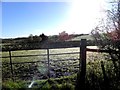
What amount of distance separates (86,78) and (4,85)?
190 cm

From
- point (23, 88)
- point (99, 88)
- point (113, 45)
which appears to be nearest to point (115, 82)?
point (99, 88)

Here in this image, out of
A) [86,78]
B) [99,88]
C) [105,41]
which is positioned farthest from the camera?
[105,41]

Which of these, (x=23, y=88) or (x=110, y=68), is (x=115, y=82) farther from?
(x=23, y=88)

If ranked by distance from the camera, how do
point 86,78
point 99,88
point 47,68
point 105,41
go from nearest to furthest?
point 99,88
point 86,78
point 105,41
point 47,68

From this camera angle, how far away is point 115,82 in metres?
5.89

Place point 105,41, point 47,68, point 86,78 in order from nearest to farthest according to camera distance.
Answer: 1. point 86,78
2. point 105,41
3. point 47,68

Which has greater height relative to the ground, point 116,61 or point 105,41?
point 105,41

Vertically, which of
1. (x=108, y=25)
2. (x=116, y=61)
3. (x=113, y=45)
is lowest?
(x=116, y=61)

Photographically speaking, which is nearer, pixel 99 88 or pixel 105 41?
pixel 99 88

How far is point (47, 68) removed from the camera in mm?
8320

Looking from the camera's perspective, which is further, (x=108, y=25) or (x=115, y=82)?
(x=108, y=25)

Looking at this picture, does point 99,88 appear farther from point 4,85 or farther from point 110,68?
point 4,85

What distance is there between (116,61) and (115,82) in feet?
2.36

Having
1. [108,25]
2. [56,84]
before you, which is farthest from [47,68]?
[108,25]
